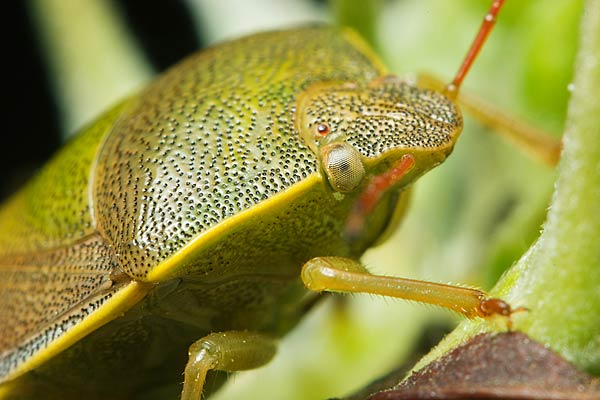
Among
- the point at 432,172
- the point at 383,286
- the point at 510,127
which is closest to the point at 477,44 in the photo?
the point at 510,127

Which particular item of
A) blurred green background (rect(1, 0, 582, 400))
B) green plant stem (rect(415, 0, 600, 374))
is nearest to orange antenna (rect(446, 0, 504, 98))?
blurred green background (rect(1, 0, 582, 400))

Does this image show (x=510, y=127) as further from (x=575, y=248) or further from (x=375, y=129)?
(x=575, y=248)

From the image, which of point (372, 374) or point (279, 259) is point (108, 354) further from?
point (372, 374)

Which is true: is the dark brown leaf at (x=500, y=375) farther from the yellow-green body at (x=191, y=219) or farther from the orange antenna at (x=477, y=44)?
the orange antenna at (x=477, y=44)

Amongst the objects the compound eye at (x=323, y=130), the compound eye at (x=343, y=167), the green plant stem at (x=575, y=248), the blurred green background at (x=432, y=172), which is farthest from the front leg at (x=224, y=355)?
the green plant stem at (x=575, y=248)

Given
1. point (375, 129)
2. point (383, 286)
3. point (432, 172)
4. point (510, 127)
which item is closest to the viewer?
point (383, 286)

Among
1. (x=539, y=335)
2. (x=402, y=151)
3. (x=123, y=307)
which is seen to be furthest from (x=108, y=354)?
(x=539, y=335)
